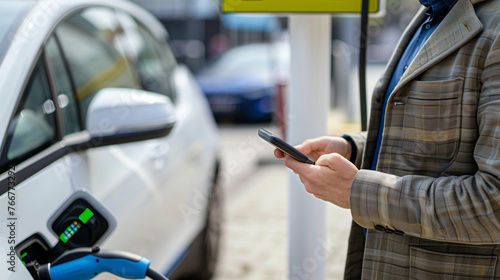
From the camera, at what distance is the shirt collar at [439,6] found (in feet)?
4.45

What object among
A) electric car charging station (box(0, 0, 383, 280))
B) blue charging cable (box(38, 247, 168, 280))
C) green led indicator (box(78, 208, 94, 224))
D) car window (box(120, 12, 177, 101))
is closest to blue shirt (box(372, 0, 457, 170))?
electric car charging station (box(0, 0, 383, 280))

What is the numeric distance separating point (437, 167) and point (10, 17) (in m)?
1.51

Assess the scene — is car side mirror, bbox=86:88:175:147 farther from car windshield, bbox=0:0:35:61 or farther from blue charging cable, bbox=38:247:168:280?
blue charging cable, bbox=38:247:168:280

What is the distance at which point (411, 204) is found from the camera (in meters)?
1.22

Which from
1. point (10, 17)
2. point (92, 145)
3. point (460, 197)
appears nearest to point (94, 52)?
point (10, 17)

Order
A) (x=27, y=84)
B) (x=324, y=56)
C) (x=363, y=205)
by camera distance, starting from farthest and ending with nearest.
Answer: (x=324, y=56), (x=27, y=84), (x=363, y=205)

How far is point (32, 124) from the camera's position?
6.16 feet

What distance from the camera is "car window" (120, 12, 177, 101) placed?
296 cm

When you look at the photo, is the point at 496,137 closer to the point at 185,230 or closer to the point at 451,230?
the point at 451,230

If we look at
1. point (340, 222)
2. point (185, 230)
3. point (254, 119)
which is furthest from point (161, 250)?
point (254, 119)

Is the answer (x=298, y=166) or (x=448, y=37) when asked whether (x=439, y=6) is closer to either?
(x=448, y=37)

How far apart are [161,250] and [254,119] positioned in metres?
7.59

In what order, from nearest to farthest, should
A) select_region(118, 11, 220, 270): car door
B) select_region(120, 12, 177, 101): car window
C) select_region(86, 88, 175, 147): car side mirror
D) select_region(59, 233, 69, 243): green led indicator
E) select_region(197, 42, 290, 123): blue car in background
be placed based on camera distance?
1. select_region(59, 233, 69, 243): green led indicator
2. select_region(86, 88, 175, 147): car side mirror
3. select_region(118, 11, 220, 270): car door
4. select_region(120, 12, 177, 101): car window
5. select_region(197, 42, 290, 123): blue car in background

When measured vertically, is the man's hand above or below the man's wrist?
above
